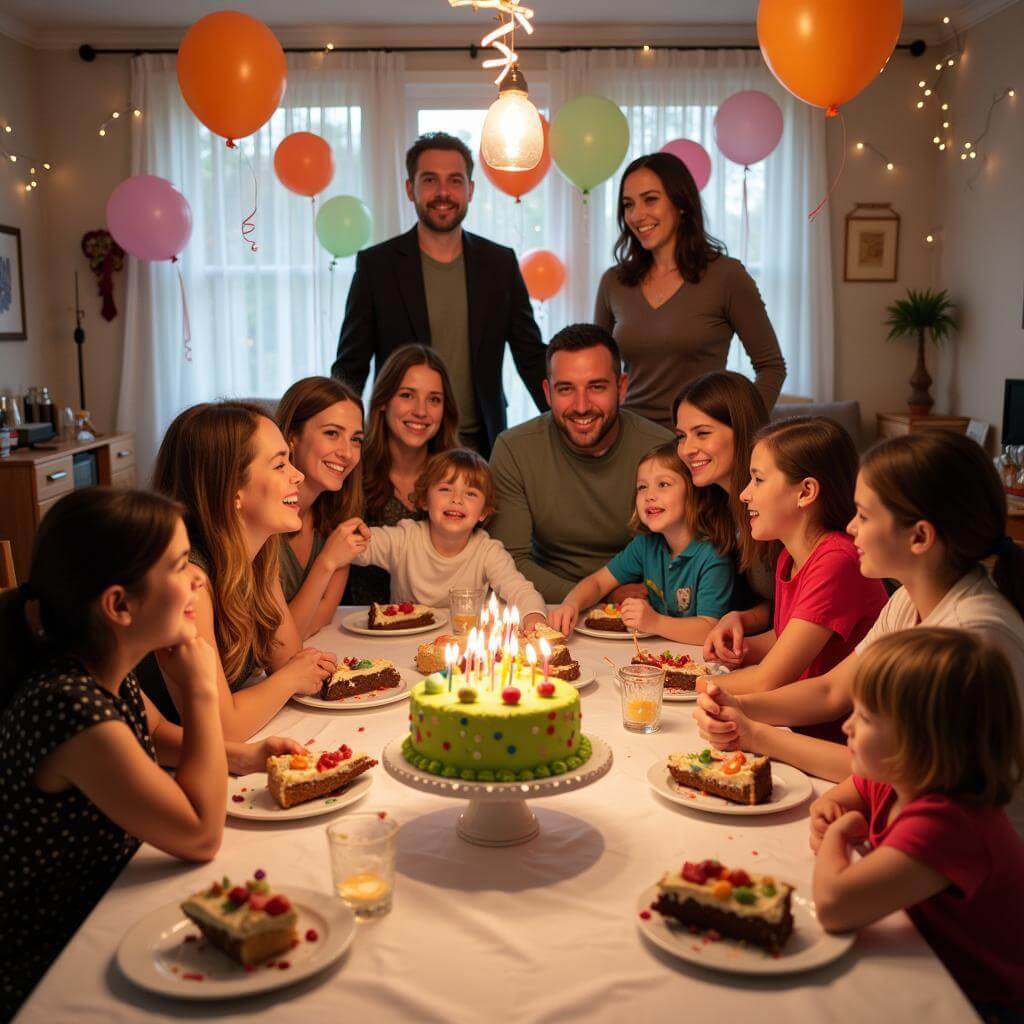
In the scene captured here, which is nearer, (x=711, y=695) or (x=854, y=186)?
(x=711, y=695)

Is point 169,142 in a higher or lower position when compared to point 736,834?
higher

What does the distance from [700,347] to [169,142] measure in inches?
195

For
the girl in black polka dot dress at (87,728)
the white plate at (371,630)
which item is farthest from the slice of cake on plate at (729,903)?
the white plate at (371,630)

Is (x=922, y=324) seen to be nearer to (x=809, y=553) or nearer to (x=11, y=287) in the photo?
(x=809, y=553)

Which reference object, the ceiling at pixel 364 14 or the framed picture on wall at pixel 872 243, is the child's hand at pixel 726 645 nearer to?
the ceiling at pixel 364 14

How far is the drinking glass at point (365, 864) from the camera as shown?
55.8 inches

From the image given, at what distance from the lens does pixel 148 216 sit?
245 inches

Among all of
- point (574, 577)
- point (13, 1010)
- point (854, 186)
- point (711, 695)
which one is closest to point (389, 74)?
point (854, 186)

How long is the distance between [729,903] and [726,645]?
4.25ft

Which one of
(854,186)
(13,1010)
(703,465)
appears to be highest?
(854,186)

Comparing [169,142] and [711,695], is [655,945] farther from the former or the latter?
[169,142]

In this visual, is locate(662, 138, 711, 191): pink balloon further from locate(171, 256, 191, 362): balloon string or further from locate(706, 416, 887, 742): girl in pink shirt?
locate(706, 416, 887, 742): girl in pink shirt

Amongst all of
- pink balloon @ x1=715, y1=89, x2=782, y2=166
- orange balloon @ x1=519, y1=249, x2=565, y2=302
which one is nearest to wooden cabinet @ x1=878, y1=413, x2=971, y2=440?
pink balloon @ x1=715, y1=89, x2=782, y2=166

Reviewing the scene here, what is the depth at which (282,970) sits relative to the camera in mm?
1270
